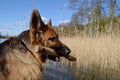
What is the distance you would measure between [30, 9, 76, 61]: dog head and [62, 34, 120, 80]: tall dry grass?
3296 mm

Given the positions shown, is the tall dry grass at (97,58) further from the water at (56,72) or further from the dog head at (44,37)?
the dog head at (44,37)

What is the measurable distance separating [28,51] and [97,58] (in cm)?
468

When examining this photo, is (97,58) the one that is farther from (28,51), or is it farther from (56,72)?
(28,51)

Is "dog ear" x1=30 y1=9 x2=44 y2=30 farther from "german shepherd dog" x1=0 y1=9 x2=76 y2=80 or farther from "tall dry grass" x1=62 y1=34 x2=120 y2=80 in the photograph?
"tall dry grass" x1=62 y1=34 x2=120 y2=80

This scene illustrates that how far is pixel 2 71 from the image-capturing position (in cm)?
388

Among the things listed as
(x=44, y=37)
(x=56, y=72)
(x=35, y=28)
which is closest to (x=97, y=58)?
(x=56, y=72)

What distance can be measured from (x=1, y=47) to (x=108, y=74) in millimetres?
4881

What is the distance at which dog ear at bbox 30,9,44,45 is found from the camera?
387cm

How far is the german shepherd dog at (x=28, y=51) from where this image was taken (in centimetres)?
392

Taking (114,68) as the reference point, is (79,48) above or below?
above

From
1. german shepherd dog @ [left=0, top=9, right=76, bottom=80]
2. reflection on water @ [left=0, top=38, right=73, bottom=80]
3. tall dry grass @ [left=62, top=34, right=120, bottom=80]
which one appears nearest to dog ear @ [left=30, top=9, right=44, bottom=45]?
german shepherd dog @ [left=0, top=9, right=76, bottom=80]

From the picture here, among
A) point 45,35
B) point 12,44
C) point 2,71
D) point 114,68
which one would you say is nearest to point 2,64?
point 2,71

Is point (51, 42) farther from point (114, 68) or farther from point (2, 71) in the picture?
point (114, 68)

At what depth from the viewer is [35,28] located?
3.98 metres
